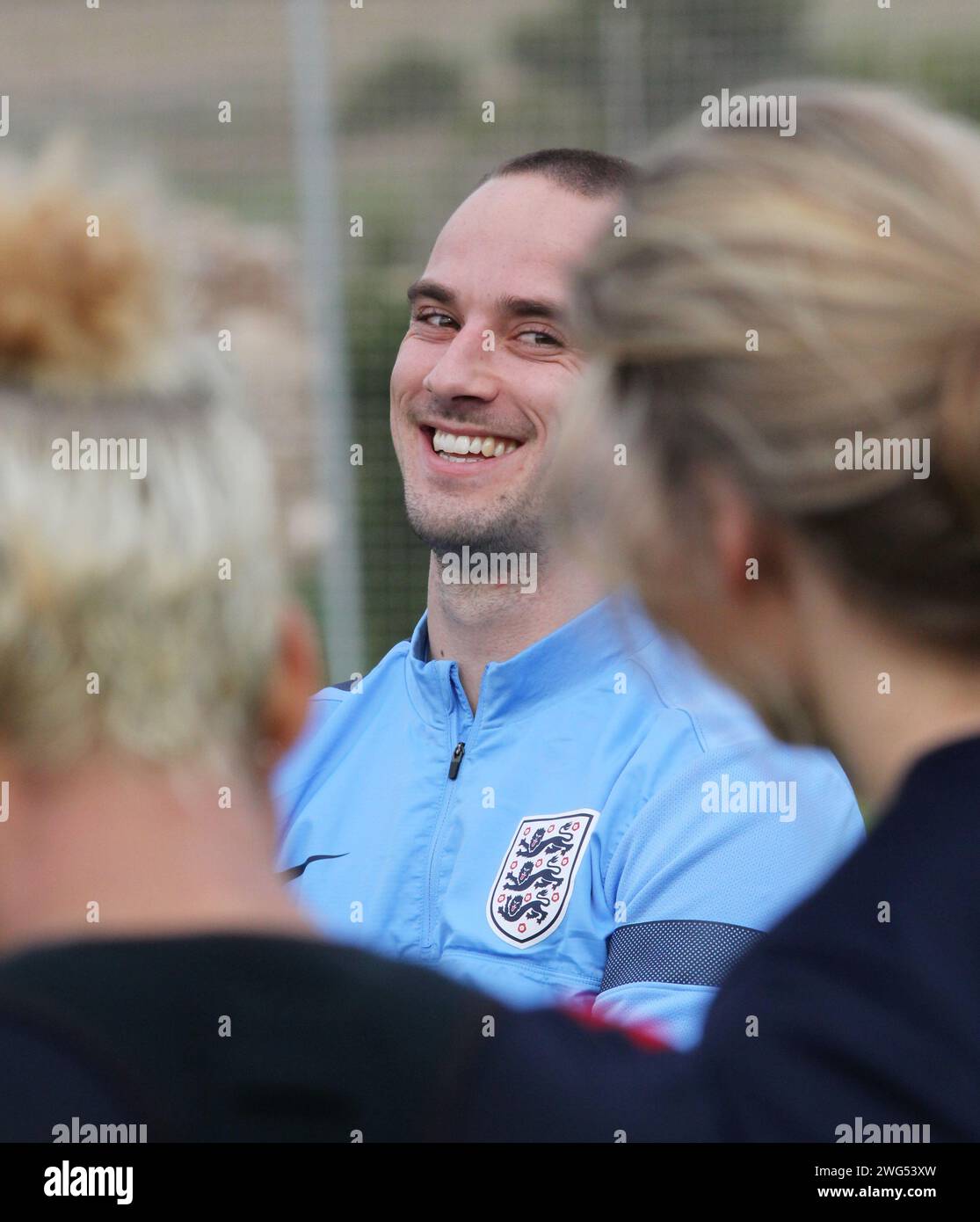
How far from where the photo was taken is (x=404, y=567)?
720cm

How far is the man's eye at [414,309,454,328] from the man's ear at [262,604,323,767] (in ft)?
6.23

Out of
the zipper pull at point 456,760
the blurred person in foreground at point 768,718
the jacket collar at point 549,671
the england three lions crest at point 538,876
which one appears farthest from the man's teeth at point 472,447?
the blurred person in foreground at point 768,718

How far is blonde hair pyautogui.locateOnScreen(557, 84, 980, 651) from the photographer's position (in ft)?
3.47

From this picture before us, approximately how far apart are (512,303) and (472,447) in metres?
0.27

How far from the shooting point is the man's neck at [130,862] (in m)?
0.98

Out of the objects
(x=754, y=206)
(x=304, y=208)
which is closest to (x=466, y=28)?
(x=304, y=208)

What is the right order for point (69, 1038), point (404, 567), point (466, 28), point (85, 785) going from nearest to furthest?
point (69, 1038)
point (85, 785)
point (404, 567)
point (466, 28)

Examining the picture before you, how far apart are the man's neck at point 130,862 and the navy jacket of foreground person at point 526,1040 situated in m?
0.02

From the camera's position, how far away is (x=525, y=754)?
2531mm

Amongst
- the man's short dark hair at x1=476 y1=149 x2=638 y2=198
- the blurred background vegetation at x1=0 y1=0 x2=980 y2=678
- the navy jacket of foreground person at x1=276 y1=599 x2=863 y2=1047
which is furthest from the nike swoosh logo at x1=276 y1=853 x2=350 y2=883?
the blurred background vegetation at x1=0 y1=0 x2=980 y2=678

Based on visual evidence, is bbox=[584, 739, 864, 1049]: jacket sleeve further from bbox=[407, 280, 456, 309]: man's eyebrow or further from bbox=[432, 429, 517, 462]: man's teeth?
bbox=[407, 280, 456, 309]: man's eyebrow

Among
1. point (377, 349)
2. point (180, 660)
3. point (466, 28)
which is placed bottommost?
point (180, 660)
